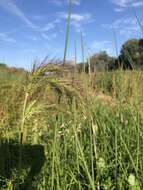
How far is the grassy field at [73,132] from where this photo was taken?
1.55 metres

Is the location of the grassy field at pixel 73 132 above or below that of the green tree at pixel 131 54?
below

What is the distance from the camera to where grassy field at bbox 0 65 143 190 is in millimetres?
1553

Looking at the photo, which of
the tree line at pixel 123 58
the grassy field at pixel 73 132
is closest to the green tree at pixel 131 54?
the tree line at pixel 123 58

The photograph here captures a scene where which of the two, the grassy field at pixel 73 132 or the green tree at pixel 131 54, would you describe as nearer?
Answer: the grassy field at pixel 73 132

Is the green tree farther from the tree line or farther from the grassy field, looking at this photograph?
the grassy field

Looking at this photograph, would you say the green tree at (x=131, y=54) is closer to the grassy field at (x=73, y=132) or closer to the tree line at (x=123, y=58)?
the tree line at (x=123, y=58)

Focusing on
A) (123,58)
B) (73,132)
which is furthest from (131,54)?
(73,132)

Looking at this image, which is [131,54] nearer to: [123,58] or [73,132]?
[123,58]

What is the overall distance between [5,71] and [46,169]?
14.4 ft

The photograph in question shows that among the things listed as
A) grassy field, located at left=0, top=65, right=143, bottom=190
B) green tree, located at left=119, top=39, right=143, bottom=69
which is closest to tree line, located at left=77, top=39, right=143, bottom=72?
green tree, located at left=119, top=39, right=143, bottom=69

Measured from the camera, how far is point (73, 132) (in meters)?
2.57

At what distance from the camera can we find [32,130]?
3.07 meters

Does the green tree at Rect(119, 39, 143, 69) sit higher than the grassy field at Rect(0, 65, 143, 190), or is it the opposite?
the green tree at Rect(119, 39, 143, 69)

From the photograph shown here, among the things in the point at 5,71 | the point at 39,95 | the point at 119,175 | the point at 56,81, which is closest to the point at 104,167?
the point at 119,175
